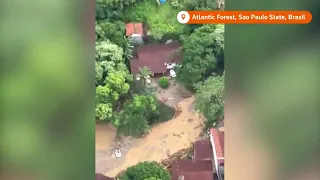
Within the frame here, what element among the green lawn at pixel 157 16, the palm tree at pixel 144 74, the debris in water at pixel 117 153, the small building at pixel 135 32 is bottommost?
the debris in water at pixel 117 153

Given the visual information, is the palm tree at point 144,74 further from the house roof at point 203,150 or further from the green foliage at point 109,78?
the house roof at point 203,150

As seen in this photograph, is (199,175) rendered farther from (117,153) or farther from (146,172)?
(117,153)

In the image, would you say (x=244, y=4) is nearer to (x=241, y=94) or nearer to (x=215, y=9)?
(x=215, y=9)

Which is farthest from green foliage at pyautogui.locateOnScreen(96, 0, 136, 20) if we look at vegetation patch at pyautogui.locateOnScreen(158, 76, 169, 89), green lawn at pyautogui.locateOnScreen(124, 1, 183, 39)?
vegetation patch at pyautogui.locateOnScreen(158, 76, 169, 89)

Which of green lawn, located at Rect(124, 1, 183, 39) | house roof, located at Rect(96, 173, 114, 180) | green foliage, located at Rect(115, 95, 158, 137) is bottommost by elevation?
house roof, located at Rect(96, 173, 114, 180)

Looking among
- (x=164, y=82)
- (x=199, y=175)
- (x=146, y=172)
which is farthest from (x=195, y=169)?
(x=164, y=82)

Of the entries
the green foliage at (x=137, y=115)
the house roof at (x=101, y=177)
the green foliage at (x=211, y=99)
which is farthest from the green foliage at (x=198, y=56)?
the house roof at (x=101, y=177)

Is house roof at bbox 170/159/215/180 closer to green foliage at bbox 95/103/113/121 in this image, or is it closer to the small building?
green foliage at bbox 95/103/113/121
